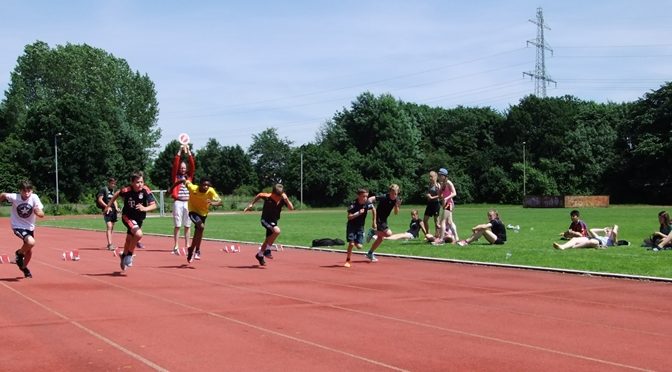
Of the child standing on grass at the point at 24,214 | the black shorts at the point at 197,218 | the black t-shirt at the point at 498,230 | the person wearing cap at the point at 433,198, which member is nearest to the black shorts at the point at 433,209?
the person wearing cap at the point at 433,198

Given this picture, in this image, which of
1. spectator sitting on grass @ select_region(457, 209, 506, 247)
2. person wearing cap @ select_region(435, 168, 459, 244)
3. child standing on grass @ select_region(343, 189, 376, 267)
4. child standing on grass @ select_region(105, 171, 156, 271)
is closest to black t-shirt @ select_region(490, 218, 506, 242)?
spectator sitting on grass @ select_region(457, 209, 506, 247)

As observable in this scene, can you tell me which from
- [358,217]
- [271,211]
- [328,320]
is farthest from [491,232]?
[328,320]

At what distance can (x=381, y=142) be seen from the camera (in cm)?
10381

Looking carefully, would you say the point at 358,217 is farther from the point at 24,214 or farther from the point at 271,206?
the point at 24,214

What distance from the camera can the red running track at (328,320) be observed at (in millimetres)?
6820

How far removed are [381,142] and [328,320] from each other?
9543 cm

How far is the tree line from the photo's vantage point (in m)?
82.8

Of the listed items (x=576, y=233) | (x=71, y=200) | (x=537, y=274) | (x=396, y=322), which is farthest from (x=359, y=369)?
(x=71, y=200)

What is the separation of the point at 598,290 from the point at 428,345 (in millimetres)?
5281

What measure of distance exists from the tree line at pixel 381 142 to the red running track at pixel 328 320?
7313 centimetres

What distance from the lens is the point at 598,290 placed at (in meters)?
11.6

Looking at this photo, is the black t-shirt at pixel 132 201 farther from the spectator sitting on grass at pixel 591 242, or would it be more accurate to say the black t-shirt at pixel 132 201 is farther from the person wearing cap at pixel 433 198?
the spectator sitting on grass at pixel 591 242

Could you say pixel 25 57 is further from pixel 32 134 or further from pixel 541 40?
pixel 541 40

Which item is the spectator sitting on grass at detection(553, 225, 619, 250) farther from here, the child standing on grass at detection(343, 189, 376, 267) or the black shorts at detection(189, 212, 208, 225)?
the black shorts at detection(189, 212, 208, 225)
